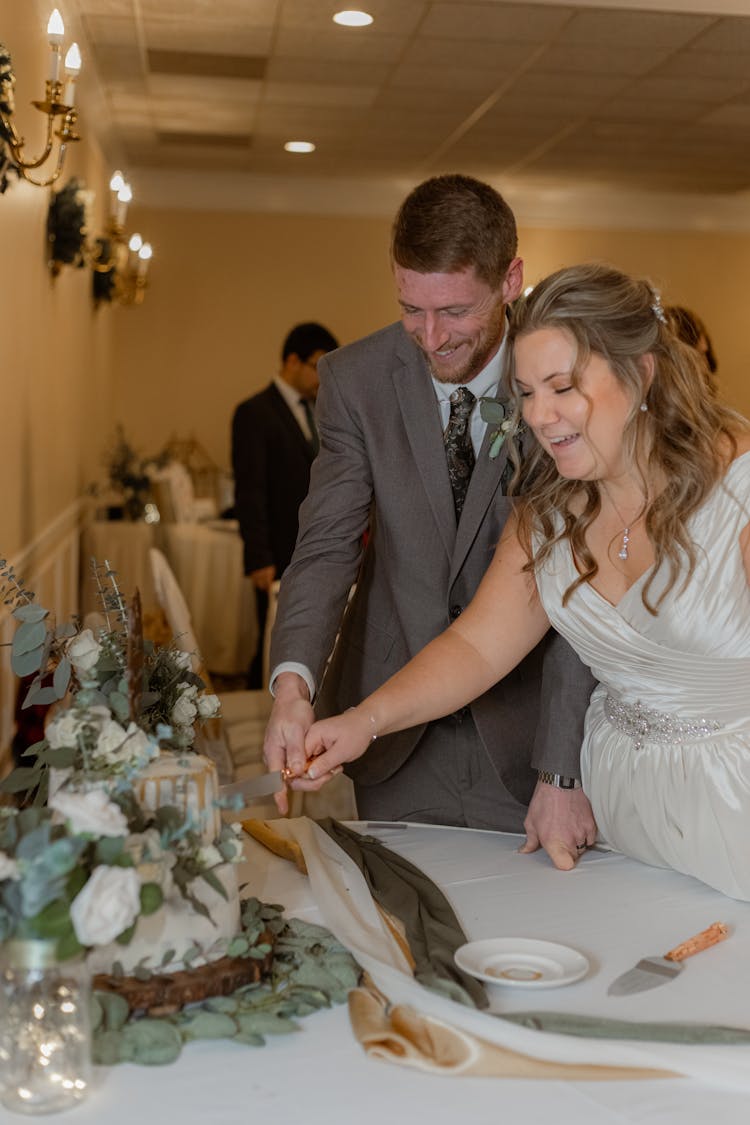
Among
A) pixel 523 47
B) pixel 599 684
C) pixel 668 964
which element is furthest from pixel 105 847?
pixel 523 47

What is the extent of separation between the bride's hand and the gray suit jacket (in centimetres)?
32

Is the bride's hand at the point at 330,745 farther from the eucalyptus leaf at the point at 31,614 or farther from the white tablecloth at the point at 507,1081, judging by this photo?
the eucalyptus leaf at the point at 31,614

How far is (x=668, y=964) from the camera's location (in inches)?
60.4

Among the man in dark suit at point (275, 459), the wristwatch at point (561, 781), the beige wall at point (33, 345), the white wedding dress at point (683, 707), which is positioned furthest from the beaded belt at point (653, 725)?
the man in dark suit at point (275, 459)

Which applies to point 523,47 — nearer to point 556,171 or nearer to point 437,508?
point 556,171

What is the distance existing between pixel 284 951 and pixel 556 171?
8.60 m

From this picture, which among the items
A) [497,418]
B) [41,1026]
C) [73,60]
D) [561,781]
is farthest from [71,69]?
[41,1026]

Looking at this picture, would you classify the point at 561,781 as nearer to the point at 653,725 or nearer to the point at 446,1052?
the point at 653,725

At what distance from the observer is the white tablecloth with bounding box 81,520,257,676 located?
702cm

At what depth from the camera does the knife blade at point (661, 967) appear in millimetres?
1474

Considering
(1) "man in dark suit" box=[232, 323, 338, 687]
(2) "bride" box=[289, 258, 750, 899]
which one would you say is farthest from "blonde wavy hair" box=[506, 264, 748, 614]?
(1) "man in dark suit" box=[232, 323, 338, 687]

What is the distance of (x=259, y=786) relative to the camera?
181 centimetres

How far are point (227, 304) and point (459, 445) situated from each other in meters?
8.28

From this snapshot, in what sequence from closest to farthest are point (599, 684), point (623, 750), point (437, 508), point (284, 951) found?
point (284, 951) → point (623, 750) → point (599, 684) → point (437, 508)
